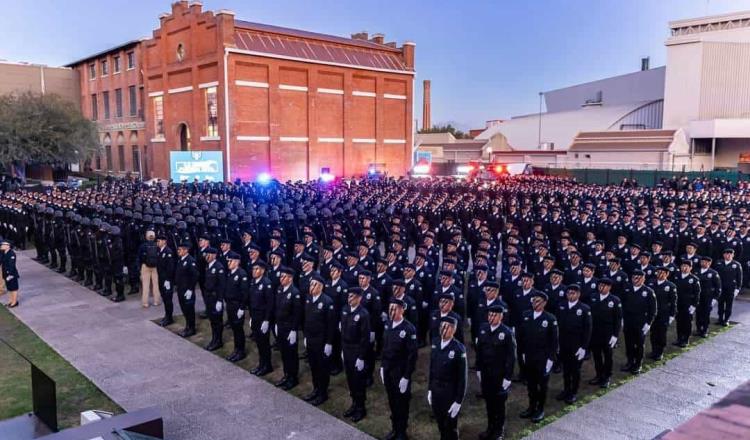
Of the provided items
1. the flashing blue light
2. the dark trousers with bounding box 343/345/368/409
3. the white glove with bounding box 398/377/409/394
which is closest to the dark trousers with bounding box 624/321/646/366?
the white glove with bounding box 398/377/409/394

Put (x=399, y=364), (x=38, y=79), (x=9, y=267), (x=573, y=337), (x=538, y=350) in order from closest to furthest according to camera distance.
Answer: (x=399, y=364) → (x=538, y=350) → (x=573, y=337) → (x=9, y=267) → (x=38, y=79)

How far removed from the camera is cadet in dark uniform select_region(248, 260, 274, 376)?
8.48 m

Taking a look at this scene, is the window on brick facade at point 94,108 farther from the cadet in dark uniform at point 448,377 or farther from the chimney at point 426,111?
the cadet in dark uniform at point 448,377

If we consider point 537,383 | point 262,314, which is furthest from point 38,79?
point 537,383

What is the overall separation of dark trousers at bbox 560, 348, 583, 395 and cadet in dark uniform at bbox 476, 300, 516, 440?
1470 millimetres

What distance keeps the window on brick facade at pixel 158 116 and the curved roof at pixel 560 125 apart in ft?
121

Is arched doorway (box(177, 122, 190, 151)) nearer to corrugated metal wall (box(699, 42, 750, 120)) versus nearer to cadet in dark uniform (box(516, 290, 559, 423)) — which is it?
cadet in dark uniform (box(516, 290, 559, 423))

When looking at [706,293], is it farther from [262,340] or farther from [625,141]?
[625,141]

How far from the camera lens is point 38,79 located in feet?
165

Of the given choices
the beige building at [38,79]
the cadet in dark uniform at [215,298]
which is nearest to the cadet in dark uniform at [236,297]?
the cadet in dark uniform at [215,298]

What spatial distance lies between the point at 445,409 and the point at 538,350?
1658 millimetres

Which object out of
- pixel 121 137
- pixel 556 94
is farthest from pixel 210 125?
pixel 556 94

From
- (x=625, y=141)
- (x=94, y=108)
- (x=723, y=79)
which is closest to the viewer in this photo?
(x=625, y=141)

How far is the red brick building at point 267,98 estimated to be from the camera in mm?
33906
